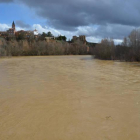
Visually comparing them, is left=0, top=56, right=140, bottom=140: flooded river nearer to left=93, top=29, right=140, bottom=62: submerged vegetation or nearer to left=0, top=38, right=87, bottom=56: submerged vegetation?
left=93, top=29, right=140, bottom=62: submerged vegetation

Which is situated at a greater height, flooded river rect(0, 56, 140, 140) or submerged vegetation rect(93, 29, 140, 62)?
submerged vegetation rect(93, 29, 140, 62)

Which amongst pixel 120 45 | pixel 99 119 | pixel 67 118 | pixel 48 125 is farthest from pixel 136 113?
pixel 120 45

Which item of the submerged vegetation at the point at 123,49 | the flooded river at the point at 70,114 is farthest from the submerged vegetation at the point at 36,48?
the flooded river at the point at 70,114

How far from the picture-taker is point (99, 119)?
15.3 ft

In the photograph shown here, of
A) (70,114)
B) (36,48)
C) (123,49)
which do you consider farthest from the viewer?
(36,48)

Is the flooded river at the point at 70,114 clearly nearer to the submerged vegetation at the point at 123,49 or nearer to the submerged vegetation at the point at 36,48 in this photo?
the submerged vegetation at the point at 123,49

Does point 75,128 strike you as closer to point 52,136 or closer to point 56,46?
point 52,136

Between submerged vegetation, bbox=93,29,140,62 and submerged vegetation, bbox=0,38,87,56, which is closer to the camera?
submerged vegetation, bbox=93,29,140,62

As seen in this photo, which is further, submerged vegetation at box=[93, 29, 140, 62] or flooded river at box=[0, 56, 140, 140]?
submerged vegetation at box=[93, 29, 140, 62]

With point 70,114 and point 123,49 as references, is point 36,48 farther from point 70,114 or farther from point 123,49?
point 70,114

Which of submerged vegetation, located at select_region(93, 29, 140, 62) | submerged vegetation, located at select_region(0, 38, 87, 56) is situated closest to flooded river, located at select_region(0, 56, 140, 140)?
submerged vegetation, located at select_region(93, 29, 140, 62)

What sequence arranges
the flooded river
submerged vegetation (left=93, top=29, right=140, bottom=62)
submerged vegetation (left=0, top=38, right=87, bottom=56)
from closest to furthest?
the flooded river, submerged vegetation (left=93, top=29, right=140, bottom=62), submerged vegetation (left=0, top=38, right=87, bottom=56)

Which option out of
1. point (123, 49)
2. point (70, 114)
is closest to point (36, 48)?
point (123, 49)

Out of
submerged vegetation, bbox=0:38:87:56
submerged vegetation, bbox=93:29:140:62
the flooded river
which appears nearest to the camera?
the flooded river
